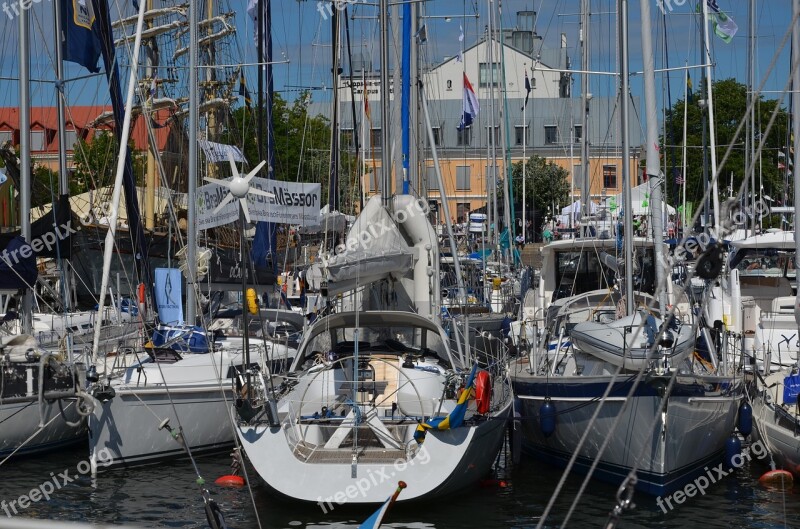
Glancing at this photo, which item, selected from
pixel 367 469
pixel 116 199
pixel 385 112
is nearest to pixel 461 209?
pixel 385 112

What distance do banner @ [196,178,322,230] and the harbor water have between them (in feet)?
15.3

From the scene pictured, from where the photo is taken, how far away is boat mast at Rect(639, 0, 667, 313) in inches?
545

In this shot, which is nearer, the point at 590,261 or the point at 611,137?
the point at 590,261

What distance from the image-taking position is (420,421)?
13.1m

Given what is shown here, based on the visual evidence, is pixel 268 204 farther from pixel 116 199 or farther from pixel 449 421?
pixel 449 421

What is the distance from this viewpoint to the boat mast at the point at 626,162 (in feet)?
48.8

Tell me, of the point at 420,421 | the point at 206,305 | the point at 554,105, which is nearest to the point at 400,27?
the point at 206,305

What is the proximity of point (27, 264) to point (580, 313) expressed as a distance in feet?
28.8

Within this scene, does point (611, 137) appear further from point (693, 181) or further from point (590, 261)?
point (590, 261)

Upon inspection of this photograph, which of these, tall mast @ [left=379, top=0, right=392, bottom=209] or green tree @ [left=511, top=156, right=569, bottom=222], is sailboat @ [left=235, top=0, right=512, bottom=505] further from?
green tree @ [left=511, top=156, right=569, bottom=222]

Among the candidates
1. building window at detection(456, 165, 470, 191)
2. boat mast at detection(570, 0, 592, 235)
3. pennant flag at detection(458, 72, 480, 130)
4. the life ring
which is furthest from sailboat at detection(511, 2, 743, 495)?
building window at detection(456, 165, 470, 191)

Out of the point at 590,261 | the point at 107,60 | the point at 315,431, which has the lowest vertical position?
the point at 315,431

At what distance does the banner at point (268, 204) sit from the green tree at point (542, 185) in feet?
115

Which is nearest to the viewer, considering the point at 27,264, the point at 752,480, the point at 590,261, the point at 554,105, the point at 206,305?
the point at 752,480
